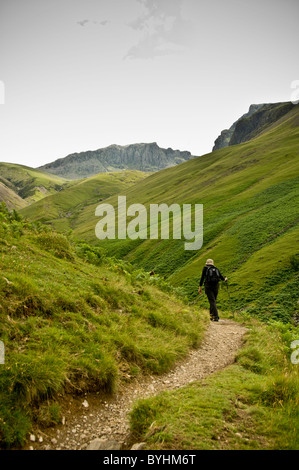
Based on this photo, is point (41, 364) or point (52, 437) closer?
point (52, 437)

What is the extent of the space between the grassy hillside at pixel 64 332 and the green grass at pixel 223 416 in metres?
1.76

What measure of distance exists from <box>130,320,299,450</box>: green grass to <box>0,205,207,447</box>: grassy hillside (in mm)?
1763

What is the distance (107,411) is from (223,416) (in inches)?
113

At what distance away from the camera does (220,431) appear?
18.1 ft

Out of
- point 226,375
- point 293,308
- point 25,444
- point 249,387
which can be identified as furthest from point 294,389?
point 293,308

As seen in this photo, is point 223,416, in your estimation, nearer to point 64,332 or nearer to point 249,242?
point 64,332

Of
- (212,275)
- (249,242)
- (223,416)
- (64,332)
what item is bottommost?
(249,242)

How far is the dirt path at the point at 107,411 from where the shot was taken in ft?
18.3

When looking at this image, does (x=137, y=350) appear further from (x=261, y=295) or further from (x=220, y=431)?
(x=261, y=295)

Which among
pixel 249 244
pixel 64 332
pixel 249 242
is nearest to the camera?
pixel 64 332

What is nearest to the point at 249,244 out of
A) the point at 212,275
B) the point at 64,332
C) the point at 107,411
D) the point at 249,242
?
the point at 249,242

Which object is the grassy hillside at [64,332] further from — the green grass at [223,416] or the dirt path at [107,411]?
the green grass at [223,416]

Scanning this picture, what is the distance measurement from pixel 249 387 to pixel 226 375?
4.39 feet

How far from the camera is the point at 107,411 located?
671 centimetres
